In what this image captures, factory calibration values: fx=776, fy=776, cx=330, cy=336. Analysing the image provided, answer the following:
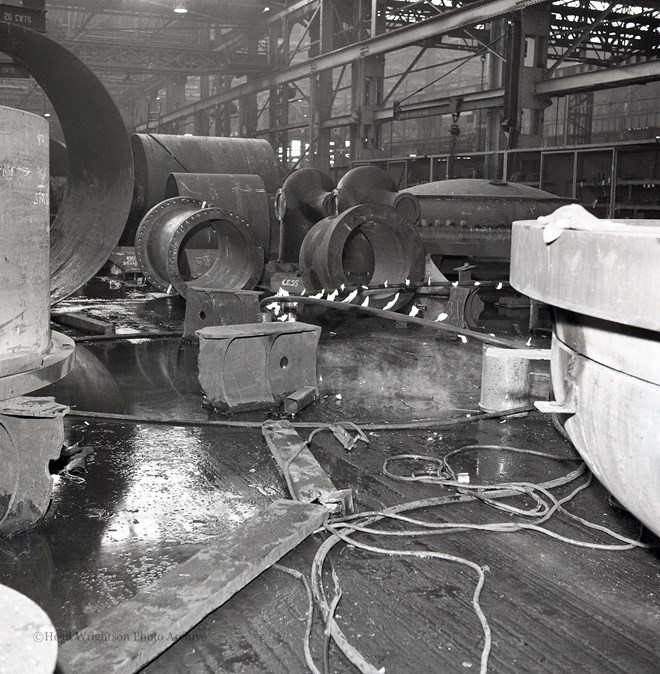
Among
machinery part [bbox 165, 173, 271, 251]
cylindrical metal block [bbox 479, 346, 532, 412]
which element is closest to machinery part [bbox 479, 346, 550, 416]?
cylindrical metal block [bbox 479, 346, 532, 412]

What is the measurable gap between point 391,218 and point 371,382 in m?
2.94

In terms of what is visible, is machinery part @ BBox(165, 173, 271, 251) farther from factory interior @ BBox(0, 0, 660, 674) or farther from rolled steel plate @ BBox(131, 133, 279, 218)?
rolled steel plate @ BBox(131, 133, 279, 218)

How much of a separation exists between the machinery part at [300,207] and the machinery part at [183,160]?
218cm

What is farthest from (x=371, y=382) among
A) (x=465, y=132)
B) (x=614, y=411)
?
(x=465, y=132)

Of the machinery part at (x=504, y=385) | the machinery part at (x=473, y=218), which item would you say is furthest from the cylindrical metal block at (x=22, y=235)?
the machinery part at (x=473, y=218)

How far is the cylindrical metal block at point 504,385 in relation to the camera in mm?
3781

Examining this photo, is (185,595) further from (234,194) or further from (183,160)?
(183,160)

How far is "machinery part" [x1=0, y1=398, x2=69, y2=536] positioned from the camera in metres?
2.25

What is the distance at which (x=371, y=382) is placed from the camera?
443cm

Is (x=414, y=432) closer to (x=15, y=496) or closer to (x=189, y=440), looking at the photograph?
(x=189, y=440)

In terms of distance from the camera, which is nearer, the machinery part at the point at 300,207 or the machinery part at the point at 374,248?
the machinery part at the point at 374,248

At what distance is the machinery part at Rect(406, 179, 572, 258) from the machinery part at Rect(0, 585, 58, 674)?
7.79 meters

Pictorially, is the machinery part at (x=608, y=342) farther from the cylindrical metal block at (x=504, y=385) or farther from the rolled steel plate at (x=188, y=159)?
the rolled steel plate at (x=188, y=159)

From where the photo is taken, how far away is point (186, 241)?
7.96 metres
